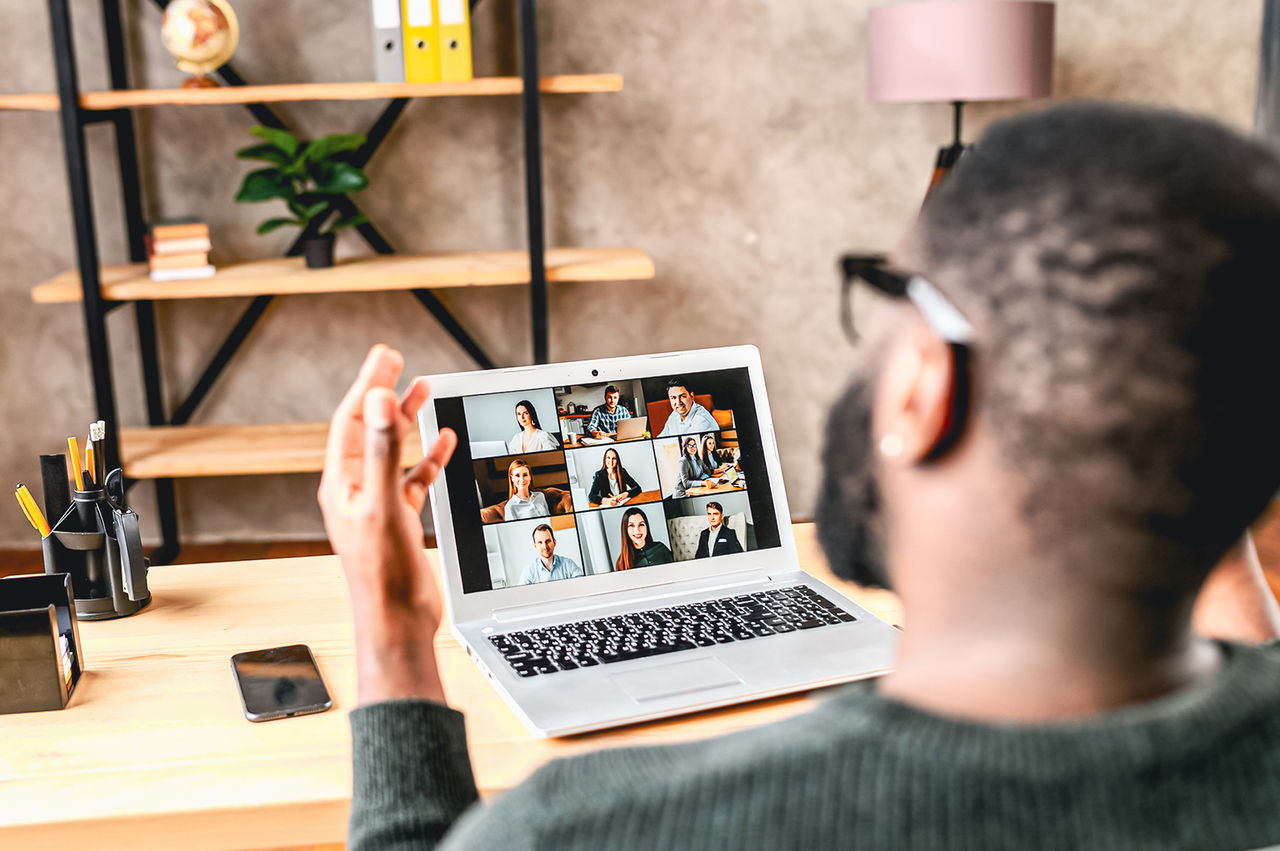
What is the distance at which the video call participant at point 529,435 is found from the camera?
3.84ft

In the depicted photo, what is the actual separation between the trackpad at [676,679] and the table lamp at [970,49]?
2.08m

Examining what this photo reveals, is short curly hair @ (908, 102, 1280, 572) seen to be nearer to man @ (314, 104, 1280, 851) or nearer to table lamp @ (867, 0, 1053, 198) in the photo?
man @ (314, 104, 1280, 851)

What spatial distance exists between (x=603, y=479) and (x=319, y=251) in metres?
1.91

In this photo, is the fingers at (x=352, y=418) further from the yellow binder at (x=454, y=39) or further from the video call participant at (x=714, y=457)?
the yellow binder at (x=454, y=39)

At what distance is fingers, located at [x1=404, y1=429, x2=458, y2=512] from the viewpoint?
0.82 meters

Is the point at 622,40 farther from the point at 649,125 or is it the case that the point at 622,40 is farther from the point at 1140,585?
the point at 1140,585

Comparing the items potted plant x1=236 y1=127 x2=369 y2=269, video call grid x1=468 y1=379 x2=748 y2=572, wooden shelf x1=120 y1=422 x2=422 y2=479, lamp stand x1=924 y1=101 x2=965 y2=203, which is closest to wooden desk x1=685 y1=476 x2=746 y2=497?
video call grid x1=468 y1=379 x2=748 y2=572

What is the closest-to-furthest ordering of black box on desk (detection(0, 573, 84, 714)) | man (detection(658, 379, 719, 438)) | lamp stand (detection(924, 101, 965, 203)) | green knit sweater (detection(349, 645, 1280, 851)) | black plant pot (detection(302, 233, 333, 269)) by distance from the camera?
green knit sweater (detection(349, 645, 1280, 851))
black box on desk (detection(0, 573, 84, 714))
man (detection(658, 379, 719, 438))
black plant pot (detection(302, 233, 333, 269))
lamp stand (detection(924, 101, 965, 203))

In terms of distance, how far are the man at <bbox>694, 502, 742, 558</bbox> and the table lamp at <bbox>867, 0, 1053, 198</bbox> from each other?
183 centimetres

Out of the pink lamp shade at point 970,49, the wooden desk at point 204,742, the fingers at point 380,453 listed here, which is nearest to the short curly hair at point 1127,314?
the fingers at point 380,453

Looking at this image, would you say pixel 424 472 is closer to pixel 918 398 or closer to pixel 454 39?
pixel 918 398

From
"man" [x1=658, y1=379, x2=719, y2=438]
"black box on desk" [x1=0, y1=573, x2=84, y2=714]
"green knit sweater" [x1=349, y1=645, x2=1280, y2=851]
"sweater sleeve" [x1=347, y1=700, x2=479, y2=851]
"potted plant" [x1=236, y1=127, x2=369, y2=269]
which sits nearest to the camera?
"green knit sweater" [x1=349, y1=645, x2=1280, y2=851]

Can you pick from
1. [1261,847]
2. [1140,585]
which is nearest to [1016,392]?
[1140,585]

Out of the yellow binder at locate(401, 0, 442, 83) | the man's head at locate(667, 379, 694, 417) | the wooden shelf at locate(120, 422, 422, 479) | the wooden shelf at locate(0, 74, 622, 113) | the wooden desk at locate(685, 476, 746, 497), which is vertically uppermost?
the yellow binder at locate(401, 0, 442, 83)
